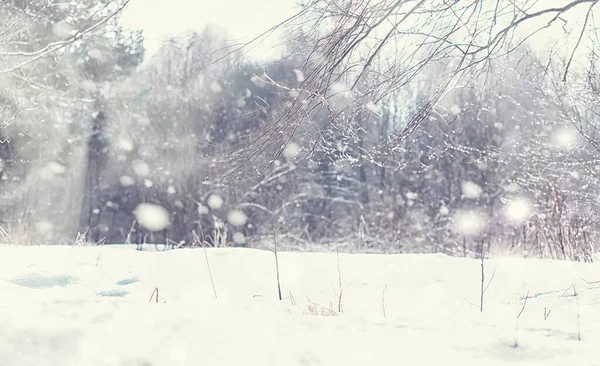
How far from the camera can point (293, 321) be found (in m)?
2.41

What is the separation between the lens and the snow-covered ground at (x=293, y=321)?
6.06 feet

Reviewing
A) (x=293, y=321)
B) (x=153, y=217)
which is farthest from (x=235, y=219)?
(x=293, y=321)

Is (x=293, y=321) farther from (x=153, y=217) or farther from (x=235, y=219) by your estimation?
(x=153, y=217)

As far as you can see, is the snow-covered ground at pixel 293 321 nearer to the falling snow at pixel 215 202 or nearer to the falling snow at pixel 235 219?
the falling snow at pixel 215 202

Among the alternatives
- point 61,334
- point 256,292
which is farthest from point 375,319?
point 256,292

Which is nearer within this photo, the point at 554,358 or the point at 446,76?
the point at 554,358

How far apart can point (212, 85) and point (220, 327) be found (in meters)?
19.3

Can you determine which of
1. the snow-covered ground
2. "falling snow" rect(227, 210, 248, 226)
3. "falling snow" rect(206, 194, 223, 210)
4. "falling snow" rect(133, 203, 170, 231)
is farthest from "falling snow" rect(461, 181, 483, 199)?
the snow-covered ground

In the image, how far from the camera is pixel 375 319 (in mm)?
2660

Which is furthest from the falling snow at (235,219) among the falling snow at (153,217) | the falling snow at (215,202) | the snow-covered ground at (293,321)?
the snow-covered ground at (293,321)

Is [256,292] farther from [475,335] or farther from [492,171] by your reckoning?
[492,171]

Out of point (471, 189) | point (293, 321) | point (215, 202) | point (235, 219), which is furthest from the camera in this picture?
point (471, 189)

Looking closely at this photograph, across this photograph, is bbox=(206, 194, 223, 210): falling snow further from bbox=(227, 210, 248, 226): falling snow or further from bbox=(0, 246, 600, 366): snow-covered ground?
bbox=(0, 246, 600, 366): snow-covered ground

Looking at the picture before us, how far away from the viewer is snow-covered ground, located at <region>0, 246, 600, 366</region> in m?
1.85
